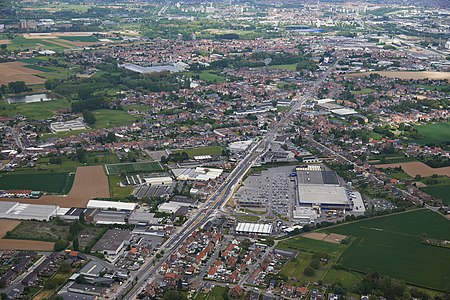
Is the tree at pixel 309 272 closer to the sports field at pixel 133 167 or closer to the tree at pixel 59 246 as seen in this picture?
the tree at pixel 59 246

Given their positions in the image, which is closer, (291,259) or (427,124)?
(291,259)

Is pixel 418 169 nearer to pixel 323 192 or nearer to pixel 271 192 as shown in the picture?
pixel 323 192

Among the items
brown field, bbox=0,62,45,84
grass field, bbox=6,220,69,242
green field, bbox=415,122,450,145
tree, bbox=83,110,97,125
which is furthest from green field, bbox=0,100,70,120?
green field, bbox=415,122,450,145

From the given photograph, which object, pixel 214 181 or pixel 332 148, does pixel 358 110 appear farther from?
pixel 214 181

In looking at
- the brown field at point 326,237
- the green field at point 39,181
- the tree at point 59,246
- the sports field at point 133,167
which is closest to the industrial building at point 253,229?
the brown field at point 326,237

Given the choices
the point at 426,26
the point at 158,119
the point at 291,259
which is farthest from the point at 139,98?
the point at 426,26
